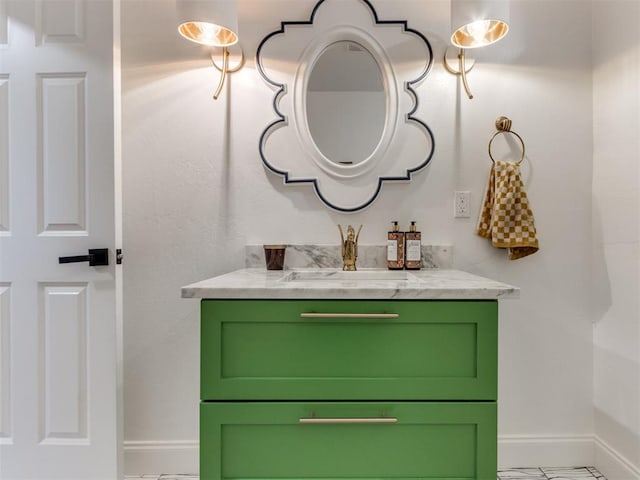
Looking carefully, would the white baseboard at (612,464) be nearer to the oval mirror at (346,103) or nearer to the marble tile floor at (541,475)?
the marble tile floor at (541,475)

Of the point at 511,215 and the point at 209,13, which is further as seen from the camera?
the point at 511,215

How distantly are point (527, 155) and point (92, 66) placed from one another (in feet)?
5.90

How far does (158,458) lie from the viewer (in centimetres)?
175

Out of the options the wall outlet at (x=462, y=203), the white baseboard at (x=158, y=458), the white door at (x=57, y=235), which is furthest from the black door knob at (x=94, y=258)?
the wall outlet at (x=462, y=203)

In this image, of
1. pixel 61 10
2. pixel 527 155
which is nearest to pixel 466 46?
pixel 527 155

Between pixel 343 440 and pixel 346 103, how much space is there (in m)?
1.31

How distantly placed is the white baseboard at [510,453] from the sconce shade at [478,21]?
1663 millimetres

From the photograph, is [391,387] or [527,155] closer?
[391,387]

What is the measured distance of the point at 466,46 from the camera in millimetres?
1595

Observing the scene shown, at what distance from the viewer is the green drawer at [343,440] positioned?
108 centimetres

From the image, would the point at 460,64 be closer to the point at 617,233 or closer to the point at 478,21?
the point at 478,21

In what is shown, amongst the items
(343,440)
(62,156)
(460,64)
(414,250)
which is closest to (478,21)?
(460,64)

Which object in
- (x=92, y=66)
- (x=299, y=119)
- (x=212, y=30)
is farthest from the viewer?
(x=299, y=119)

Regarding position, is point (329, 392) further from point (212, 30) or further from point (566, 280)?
point (212, 30)
